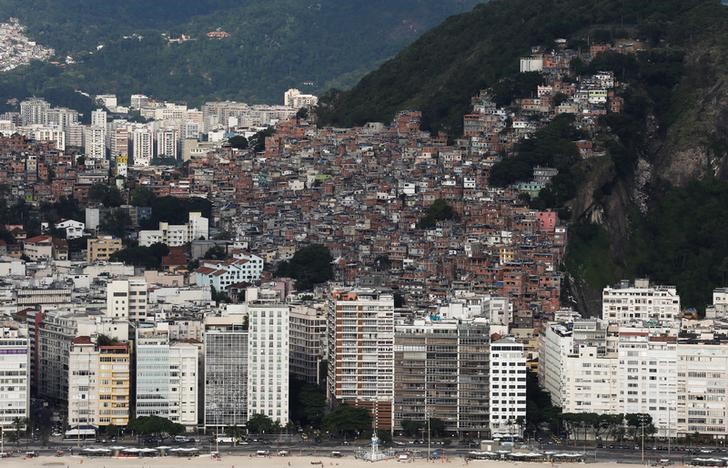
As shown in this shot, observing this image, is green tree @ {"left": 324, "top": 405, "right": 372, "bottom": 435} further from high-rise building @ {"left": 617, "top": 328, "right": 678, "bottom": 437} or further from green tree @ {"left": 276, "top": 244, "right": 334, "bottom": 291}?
green tree @ {"left": 276, "top": 244, "right": 334, "bottom": 291}

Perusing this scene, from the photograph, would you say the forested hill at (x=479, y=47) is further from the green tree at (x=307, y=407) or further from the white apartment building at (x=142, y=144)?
the green tree at (x=307, y=407)

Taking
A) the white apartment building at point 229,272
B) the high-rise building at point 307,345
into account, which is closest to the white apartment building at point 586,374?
the high-rise building at point 307,345

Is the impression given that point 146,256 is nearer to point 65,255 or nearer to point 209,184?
point 65,255

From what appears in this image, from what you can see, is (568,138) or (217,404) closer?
(217,404)

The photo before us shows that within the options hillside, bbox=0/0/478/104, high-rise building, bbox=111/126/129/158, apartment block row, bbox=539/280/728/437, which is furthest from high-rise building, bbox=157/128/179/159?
apartment block row, bbox=539/280/728/437

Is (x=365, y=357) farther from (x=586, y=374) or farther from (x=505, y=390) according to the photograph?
(x=586, y=374)

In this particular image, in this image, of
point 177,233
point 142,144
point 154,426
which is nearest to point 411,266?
point 177,233

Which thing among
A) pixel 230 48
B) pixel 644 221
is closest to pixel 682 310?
pixel 644 221
